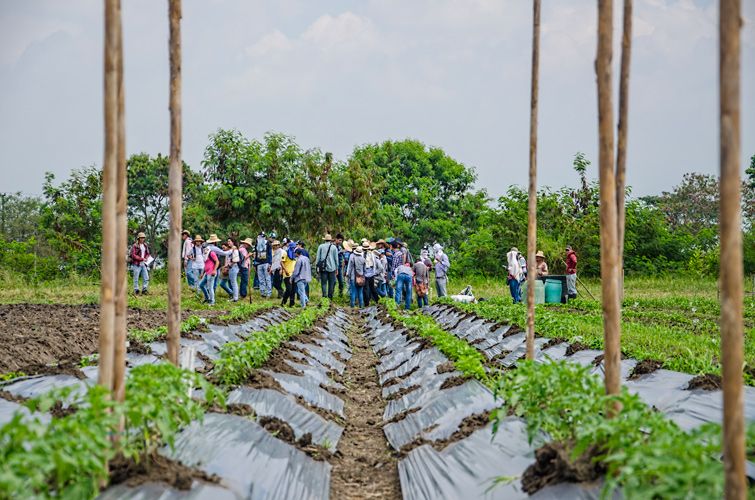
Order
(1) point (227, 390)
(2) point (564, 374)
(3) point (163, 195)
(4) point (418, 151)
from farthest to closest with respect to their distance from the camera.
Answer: (4) point (418, 151), (3) point (163, 195), (1) point (227, 390), (2) point (564, 374)

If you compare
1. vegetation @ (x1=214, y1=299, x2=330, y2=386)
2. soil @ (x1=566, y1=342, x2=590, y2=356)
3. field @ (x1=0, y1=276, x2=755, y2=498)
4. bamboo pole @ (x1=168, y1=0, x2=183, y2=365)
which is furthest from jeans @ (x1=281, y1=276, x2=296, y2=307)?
bamboo pole @ (x1=168, y1=0, x2=183, y2=365)

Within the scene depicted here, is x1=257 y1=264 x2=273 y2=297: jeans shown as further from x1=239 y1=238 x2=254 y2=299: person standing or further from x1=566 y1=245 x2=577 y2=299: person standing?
→ x1=566 y1=245 x2=577 y2=299: person standing

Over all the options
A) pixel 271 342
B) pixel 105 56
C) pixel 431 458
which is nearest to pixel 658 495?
pixel 431 458

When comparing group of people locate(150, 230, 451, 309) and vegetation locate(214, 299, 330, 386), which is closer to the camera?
vegetation locate(214, 299, 330, 386)

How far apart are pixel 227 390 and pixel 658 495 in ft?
14.2

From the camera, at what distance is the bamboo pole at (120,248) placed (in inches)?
161

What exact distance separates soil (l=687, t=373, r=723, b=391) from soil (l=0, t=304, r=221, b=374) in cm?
604

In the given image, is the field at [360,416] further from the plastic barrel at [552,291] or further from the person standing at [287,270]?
the plastic barrel at [552,291]

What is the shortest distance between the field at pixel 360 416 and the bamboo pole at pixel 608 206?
22cm

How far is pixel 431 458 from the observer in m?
5.36

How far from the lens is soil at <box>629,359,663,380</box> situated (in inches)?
290

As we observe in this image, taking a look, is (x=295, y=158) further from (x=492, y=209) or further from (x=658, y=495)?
(x=658, y=495)

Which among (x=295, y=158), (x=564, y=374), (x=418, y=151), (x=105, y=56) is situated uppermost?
(x=418, y=151)

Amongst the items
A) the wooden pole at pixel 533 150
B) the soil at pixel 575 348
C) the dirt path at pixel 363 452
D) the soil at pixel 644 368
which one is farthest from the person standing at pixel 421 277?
the wooden pole at pixel 533 150
